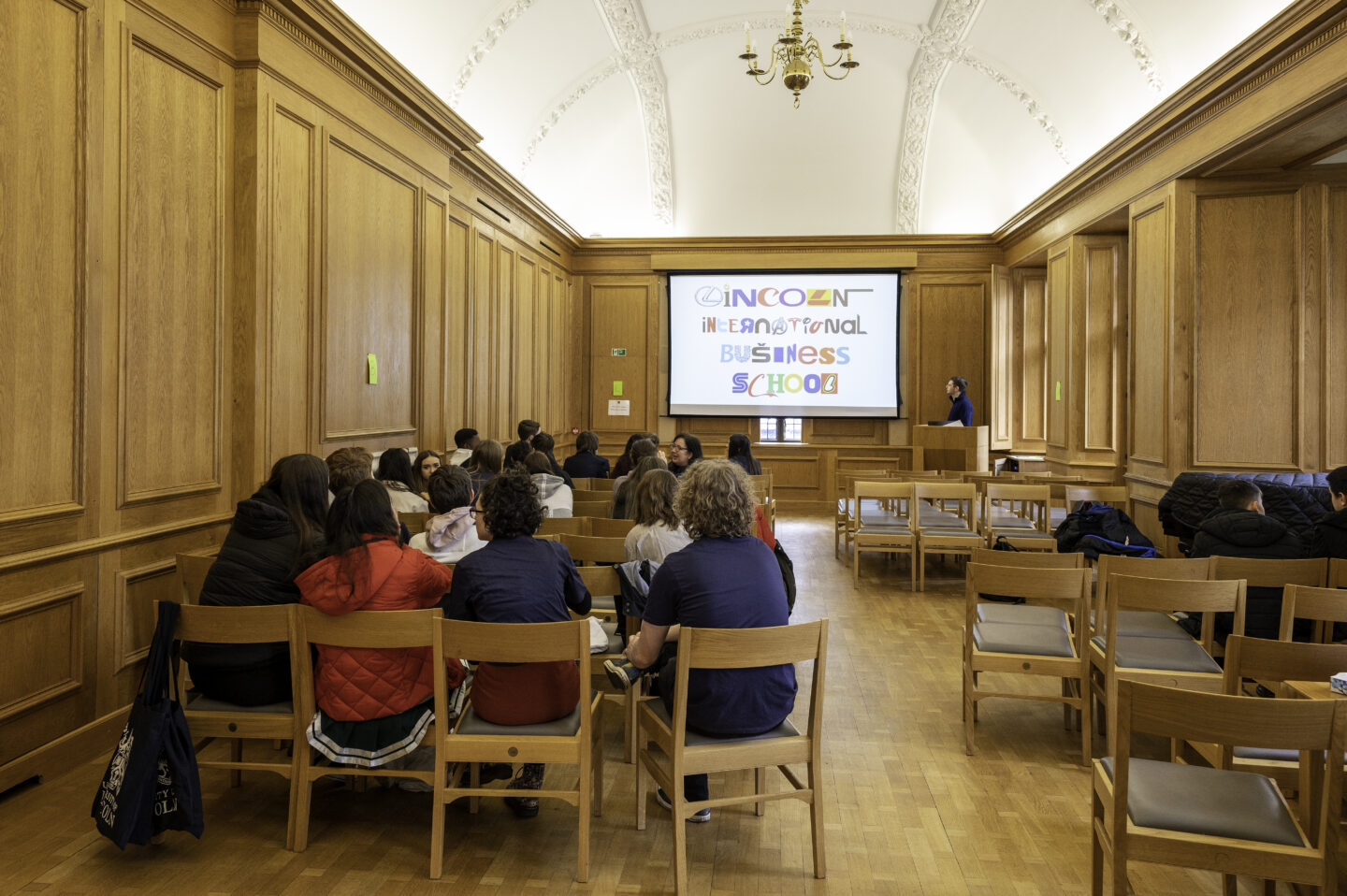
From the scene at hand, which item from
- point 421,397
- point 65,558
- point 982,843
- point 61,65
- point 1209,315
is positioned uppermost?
point 61,65

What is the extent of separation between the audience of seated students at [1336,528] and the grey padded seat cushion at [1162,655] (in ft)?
2.74

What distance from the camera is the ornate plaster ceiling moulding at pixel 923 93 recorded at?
9352 mm

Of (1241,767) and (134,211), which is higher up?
(134,211)

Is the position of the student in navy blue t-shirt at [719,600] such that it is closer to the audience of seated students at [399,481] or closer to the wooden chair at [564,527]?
the wooden chair at [564,527]

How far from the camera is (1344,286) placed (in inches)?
255

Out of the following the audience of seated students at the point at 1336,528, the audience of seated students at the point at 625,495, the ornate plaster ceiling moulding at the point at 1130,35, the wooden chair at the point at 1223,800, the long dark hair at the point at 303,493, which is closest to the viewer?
the wooden chair at the point at 1223,800

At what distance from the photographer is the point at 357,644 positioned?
8.89ft

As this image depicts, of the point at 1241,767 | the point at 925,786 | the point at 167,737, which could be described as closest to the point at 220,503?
the point at 167,737

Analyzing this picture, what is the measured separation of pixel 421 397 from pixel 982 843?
5.23m

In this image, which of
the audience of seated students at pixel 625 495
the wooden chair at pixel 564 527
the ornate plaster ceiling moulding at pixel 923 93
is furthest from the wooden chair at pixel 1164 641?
the ornate plaster ceiling moulding at pixel 923 93

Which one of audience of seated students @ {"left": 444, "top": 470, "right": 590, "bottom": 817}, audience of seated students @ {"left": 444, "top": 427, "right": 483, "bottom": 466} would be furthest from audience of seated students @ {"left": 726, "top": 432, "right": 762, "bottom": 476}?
audience of seated students @ {"left": 444, "top": 470, "right": 590, "bottom": 817}

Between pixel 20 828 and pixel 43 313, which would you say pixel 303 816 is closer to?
pixel 20 828

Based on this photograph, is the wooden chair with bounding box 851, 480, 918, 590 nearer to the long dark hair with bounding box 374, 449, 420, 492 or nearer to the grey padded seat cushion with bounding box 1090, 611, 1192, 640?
the grey padded seat cushion with bounding box 1090, 611, 1192, 640

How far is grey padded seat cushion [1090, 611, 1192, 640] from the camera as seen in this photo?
375 centimetres
